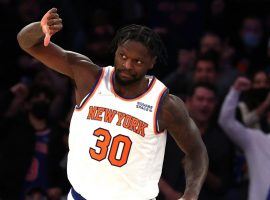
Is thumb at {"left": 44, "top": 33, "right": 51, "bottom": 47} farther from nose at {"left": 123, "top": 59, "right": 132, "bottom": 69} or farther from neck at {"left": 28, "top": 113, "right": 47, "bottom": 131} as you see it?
neck at {"left": 28, "top": 113, "right": 47, "bottom": 131}

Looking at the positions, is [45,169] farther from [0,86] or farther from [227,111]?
[227,111]

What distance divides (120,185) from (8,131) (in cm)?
234

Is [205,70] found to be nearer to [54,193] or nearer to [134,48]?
[54,193]

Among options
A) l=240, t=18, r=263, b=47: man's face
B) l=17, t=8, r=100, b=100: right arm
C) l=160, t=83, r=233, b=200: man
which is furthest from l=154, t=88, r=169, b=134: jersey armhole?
l=240, t=18, r=263, b=47: man's face

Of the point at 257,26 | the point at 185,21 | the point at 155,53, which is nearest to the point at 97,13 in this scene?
the point at 185,21

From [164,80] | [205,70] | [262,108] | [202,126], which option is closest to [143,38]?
[202,126]

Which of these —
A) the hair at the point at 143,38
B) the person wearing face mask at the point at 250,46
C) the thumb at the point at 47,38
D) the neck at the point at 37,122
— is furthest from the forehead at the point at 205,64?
the thumb at the point at 47,38

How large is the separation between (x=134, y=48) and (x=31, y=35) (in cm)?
59

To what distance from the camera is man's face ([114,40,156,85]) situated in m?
A: 4.49

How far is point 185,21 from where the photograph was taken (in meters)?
8.99

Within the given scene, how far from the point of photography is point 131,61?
448 centimetres

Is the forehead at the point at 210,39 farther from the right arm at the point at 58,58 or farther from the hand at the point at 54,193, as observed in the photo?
the right arm at the point at 58,58

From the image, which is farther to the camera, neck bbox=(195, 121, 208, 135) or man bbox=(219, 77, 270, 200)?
neck bbox=(195, 121, 208, 135)

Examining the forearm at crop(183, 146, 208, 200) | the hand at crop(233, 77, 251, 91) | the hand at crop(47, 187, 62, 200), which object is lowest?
the hand at crop(47, 187, 62, 200)
